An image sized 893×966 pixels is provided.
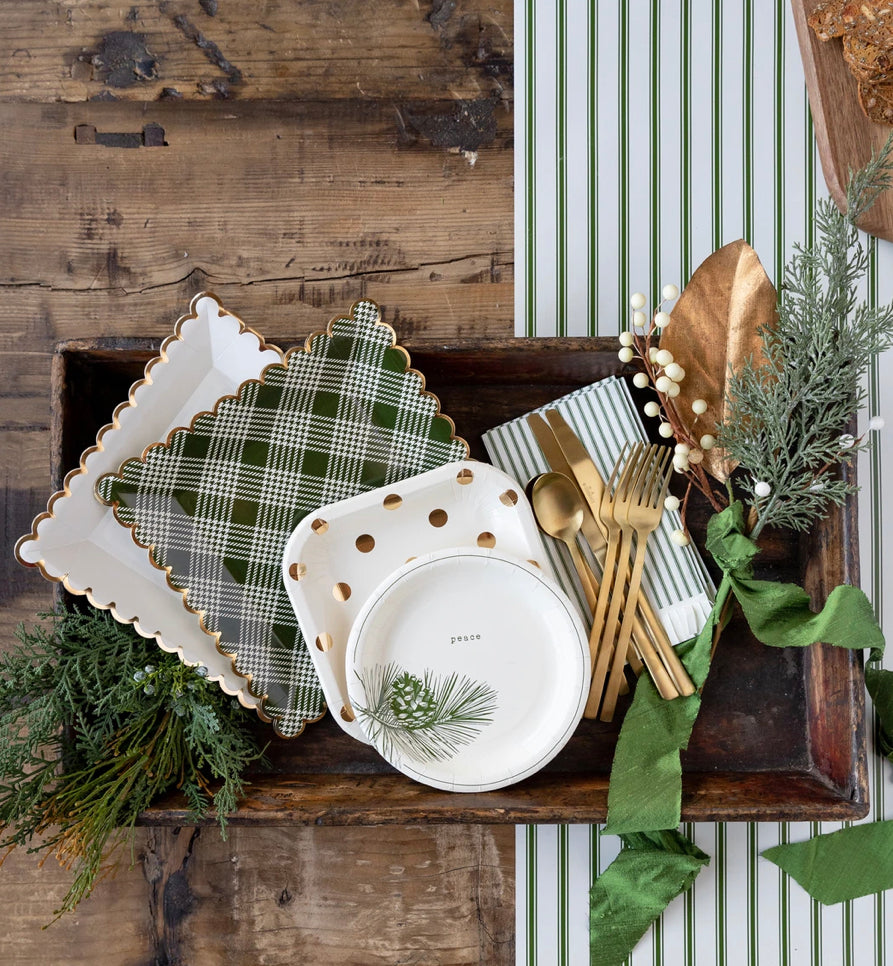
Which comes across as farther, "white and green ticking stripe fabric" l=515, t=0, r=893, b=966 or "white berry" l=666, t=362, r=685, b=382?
"white and green ticking stripe fabric" l=515, t=0, r=893, b=966

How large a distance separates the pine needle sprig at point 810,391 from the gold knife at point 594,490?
11cm

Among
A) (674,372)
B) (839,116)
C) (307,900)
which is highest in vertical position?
(839,116)

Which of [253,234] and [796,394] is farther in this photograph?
[253,234]

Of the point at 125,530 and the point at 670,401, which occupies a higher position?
the point at 670,401

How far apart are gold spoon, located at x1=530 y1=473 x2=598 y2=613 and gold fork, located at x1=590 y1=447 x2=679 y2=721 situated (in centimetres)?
3

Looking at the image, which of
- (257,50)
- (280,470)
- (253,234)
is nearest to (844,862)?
(280,470)

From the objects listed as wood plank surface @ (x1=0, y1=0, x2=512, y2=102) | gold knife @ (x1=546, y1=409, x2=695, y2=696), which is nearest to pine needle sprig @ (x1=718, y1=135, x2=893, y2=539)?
gold knife @ (x1=546, y1=409, x2=695, y2=696)

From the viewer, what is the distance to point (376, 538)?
27.7 inches

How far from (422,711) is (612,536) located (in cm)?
22

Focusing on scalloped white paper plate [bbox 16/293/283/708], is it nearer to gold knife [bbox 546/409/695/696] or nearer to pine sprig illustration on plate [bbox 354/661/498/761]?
pine sprig illustration on plate [bbox 354/661/498/761]

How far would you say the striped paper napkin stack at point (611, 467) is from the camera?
72 cm

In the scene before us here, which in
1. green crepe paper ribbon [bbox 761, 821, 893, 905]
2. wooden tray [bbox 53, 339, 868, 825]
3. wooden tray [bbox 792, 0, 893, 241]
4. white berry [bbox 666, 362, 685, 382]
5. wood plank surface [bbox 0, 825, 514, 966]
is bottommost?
wood plank surface [bbox 0, 825, 514, 966]

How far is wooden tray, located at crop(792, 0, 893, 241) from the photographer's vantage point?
77cm

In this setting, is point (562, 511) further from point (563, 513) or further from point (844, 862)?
point (844, 862)
